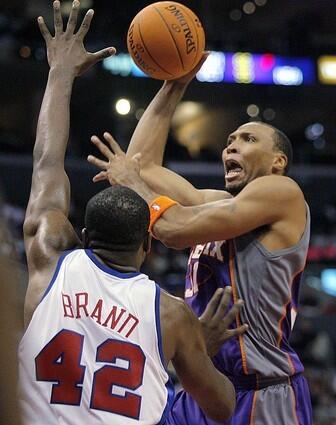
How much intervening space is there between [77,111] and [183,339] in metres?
16.1

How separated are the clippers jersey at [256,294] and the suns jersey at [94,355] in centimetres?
101

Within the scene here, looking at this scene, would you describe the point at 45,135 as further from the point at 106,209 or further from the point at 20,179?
the point at 20,179

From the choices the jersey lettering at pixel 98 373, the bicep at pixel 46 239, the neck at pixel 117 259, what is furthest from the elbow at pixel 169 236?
the jersey lettering at pixel 98 373

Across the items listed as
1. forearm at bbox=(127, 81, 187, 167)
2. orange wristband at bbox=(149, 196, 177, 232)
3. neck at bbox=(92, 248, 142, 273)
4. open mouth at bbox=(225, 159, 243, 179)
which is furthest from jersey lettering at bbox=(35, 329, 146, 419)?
forearm at bbox=(127, 81, 187, 167)

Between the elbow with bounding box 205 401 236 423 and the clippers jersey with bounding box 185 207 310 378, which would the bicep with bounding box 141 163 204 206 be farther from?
the elbow with bounding box 205 401 236 423

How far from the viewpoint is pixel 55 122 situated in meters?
3.74

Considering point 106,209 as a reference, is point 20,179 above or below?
above

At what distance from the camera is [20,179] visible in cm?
1683

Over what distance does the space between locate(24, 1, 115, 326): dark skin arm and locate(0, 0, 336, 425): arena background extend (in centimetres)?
1068

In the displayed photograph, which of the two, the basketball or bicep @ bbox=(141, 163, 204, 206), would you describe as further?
bicep @ bbox=(141, 163, 204, 206)

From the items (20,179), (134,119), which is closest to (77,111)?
(134,119)

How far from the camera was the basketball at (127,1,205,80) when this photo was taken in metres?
4.45

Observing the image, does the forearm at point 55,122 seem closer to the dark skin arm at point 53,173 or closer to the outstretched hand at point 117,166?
the dark skin arm at point 53,173

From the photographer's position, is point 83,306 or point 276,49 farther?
point 276,49
